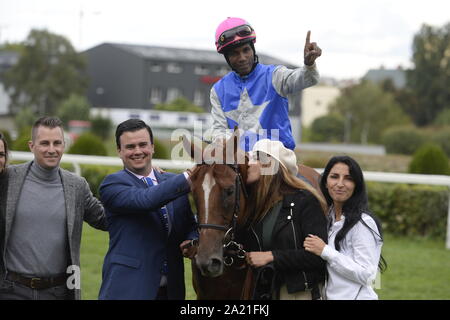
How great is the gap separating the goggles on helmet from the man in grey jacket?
101 centimetres

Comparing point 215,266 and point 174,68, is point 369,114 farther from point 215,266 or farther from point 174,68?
point 215,266

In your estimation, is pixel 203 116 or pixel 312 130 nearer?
pixel 203 116

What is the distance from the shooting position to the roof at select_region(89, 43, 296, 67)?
48531mm

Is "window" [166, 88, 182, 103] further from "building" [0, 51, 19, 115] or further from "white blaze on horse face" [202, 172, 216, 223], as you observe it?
"white blaze on horse face" [202, 172, 216, 223]

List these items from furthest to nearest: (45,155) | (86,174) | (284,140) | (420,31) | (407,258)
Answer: (420,31) → (86,174) → (407,258) → (284,140) → (45,155)

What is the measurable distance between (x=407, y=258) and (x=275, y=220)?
5329 mm

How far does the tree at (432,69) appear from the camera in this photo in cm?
4669

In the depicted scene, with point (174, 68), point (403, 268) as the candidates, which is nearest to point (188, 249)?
point (403, 268)

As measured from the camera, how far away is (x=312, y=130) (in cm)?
5056

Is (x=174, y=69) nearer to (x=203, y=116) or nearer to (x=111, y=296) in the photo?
(x=203, y=116)

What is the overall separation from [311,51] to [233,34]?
0.47 metres

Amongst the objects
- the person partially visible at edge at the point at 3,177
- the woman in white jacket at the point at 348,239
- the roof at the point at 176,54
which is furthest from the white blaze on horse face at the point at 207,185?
the roof at the point at 176,54

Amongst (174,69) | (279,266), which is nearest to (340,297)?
(279,266)

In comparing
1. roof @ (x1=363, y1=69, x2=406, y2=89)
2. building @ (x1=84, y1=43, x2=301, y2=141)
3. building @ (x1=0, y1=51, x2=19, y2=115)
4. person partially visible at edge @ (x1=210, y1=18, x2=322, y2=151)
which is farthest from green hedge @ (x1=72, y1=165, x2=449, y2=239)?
roof @ (x1=363, y1=69, x2=406, y2=89)
